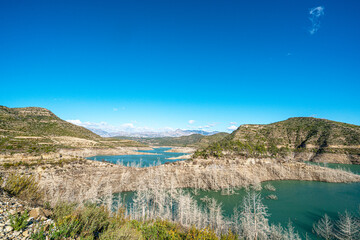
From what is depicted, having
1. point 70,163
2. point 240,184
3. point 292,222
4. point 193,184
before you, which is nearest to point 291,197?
point 240,184

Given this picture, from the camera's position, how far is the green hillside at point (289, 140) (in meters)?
71.6

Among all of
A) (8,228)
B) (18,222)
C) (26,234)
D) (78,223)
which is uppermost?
(18,222)

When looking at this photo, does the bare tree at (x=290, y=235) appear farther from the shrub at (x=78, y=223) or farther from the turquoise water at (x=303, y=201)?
the shrub at (x=78, y=223)

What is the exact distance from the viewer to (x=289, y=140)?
9950 centimetres

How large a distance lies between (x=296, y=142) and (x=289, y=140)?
3.70 meters

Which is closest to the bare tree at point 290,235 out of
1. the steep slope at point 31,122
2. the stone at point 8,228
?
the stone at point 8,228

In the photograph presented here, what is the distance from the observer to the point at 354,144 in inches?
3250

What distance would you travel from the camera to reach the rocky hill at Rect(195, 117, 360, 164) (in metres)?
71.6

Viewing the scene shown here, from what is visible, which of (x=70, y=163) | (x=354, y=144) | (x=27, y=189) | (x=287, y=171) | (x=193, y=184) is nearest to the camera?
(x=27, y=189)

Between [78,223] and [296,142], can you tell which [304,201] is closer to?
[78,223]

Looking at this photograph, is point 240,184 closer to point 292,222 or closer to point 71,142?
point 292,222

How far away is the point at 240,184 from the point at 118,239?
2050 inches

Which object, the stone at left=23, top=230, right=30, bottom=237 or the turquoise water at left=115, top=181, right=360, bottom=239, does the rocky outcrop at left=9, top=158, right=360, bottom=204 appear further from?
the stone at left=23, top=230, right=30, bottom=237

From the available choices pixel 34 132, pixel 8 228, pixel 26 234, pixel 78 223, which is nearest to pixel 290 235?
pixel 78 223
